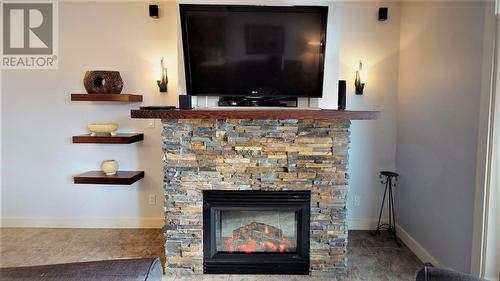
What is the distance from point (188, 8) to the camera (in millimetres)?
2510

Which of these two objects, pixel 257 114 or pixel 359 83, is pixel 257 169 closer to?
pixel 257 114

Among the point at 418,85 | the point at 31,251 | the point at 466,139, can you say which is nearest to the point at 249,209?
the point at 466,139

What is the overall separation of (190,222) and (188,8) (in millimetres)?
1796

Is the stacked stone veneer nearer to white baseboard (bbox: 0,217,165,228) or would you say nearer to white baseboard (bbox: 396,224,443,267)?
white baseboard (bbox: 396,224,443,267)

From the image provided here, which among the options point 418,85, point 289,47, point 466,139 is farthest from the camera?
point 418,85

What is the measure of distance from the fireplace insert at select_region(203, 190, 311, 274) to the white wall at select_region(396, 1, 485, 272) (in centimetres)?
111

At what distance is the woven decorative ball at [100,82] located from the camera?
3.02m

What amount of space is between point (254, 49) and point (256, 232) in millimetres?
1571

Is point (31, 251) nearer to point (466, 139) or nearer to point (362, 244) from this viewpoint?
point (362, 244)

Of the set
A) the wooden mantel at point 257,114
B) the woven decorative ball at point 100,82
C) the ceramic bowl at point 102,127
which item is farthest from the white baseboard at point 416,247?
the woven decorative ball at point 100,82

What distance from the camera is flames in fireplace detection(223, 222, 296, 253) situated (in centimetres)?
247

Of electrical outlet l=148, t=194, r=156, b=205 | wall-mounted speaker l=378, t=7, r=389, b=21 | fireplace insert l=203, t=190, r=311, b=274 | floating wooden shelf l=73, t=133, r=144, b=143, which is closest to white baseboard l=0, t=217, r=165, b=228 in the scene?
electrical outlet l=148, t=194, r=156, b=205

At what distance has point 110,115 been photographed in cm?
326

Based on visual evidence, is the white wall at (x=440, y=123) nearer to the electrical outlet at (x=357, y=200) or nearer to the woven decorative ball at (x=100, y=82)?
the electrical outlet at (x=357, y=200)
